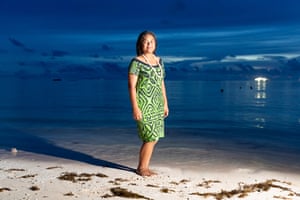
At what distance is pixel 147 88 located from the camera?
7.60m

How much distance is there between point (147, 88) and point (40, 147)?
217 inches

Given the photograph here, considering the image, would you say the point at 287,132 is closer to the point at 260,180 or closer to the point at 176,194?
the point at 260,180

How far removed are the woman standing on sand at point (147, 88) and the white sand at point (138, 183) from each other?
862 mm

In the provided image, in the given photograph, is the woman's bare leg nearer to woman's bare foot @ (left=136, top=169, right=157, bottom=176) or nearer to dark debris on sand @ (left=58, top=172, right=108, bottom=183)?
woman's bare foot @ (left=136, top=169, right=157, bottom=176)

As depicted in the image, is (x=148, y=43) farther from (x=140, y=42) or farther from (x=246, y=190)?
(x=246, y=190)

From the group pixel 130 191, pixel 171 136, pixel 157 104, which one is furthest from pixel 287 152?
pixel 130 191

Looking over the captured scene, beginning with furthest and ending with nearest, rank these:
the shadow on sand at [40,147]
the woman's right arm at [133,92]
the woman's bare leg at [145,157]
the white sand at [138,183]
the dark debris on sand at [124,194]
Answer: the shadow on sand at [40,147] < the woman's bare leg at [145,157] < the woman's right arm at [133,92] < the white sand at [138,183] < the dark debris on sand at [124,194]

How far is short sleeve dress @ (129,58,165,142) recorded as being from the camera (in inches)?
294

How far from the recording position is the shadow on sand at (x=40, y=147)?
9617mm

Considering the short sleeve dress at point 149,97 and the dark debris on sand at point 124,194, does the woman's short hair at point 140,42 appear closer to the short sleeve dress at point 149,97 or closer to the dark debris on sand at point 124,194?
the short sleeve dress at point 149,97

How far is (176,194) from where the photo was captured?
6.73 metres

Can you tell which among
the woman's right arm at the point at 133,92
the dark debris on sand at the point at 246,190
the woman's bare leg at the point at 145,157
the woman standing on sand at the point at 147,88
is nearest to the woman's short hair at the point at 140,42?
the woman standing on sand at the point at 147,88

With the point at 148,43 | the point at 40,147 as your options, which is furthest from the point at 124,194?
the point at 40,147

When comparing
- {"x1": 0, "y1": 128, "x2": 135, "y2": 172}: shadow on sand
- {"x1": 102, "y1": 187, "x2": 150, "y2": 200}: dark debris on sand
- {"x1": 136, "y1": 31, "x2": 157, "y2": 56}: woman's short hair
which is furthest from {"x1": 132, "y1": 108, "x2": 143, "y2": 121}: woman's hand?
{"x1": 0, "y1": 128, "x2": 135, "y2": 172}: shadow on sand
